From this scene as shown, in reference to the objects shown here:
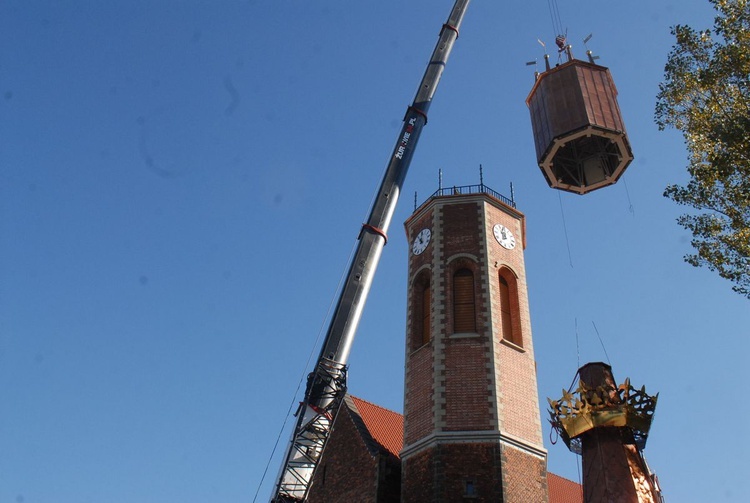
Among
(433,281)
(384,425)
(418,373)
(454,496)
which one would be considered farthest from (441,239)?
(454,496)

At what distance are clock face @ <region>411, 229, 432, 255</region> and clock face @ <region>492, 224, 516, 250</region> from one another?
8.93 feet

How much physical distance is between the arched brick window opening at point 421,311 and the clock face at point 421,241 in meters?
1.23

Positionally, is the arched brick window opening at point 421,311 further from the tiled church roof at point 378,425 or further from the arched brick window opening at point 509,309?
the tiled church roof at point 378,425

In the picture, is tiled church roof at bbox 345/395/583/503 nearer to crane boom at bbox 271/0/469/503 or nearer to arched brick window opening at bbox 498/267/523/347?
crane boom at bbox 271/0/469/503

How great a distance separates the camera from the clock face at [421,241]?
30.0 m

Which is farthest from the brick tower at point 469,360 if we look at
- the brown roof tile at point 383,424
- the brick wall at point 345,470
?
the brown roof tile at point 383,424

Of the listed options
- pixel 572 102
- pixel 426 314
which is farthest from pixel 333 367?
pixel 572 102

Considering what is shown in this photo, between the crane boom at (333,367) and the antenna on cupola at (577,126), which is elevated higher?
the antenna on cupola at (577,126)

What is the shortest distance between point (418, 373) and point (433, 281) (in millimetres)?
A: 3760

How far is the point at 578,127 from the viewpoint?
79.0 feet

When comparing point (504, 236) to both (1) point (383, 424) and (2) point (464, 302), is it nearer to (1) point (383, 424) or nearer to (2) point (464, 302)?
(2) point (464, 302)

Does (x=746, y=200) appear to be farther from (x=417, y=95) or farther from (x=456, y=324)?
(x=417, y=95)

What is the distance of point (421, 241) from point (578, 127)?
878cm

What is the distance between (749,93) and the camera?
17.1 m
